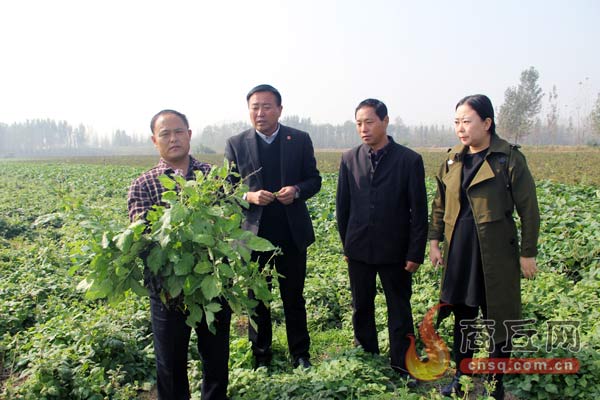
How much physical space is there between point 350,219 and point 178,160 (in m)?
1.44

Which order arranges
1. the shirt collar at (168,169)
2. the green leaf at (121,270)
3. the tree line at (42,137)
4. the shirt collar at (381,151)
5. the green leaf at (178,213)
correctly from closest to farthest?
1. the green leaf at (178,213)
2. the green leaf at (121,270)
3. the shirt collar at (168,169)
4. the shirt collar at (381,151)
5. the tree line at (42,137)

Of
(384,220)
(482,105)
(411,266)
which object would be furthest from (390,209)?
(482,105)

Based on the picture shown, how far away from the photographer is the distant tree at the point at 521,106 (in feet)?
215

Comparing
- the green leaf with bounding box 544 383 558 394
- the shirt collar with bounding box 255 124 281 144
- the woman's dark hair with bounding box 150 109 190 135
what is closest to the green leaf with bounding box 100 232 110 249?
the woman's dark hair with bounding box 150 109 190 135

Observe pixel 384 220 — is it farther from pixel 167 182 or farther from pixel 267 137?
pixel 167 182

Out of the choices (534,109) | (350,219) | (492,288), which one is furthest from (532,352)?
(534,109)

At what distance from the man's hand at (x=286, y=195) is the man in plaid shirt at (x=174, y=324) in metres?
0.64

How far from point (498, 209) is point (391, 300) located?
1.07 meters

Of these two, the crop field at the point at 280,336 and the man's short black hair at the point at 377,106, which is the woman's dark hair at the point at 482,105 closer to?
the man's short black hair at the point at 377,106

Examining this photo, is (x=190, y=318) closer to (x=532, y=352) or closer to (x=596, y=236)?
(x=532, y=352)

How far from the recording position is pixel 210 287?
6.29ft

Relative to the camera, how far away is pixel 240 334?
4.08 metres

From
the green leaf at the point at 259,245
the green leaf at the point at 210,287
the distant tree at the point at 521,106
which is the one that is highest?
the distant tree at the point at 521,106

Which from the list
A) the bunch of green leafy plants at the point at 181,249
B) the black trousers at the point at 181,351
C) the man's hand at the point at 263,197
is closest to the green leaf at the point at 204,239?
the bunch of green leafy plants at the point at 181,249
